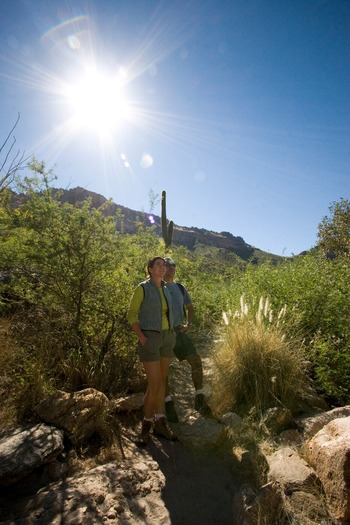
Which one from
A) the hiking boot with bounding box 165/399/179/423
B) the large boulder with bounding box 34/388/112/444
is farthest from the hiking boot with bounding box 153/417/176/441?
the large boulder with bounding box 34/388/112/444

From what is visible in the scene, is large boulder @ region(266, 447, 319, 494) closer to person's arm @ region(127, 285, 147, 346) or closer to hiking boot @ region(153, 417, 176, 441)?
hiking boot @ region(153, 417, 176, 441)

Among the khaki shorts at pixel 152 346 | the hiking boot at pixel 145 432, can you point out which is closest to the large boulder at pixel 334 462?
the hiking boot at pixel 145 432

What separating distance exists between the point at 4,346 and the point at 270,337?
378cm

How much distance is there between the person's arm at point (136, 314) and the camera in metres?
3.42

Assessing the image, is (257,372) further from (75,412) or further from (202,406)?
(75,412)

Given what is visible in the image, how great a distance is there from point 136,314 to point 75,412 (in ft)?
4.01

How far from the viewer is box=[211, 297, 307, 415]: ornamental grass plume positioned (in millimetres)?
4219

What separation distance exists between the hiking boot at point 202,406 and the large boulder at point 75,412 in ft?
4.53

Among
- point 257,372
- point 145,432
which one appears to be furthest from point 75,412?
point 257,372

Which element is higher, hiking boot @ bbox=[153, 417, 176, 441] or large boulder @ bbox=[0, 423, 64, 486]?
large boulder @ bbox=[0, 423, 64, 486]

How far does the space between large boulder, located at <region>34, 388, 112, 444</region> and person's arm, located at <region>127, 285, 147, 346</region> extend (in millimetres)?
906

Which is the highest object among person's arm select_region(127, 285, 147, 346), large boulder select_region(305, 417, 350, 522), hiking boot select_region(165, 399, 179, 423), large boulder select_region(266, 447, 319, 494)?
person's arm select_region(127, 285, 147, 346)

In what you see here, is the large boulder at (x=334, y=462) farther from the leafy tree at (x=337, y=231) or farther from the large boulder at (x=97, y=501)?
the leafy tree at (x=337, y=231)

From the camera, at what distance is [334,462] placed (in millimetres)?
2584
